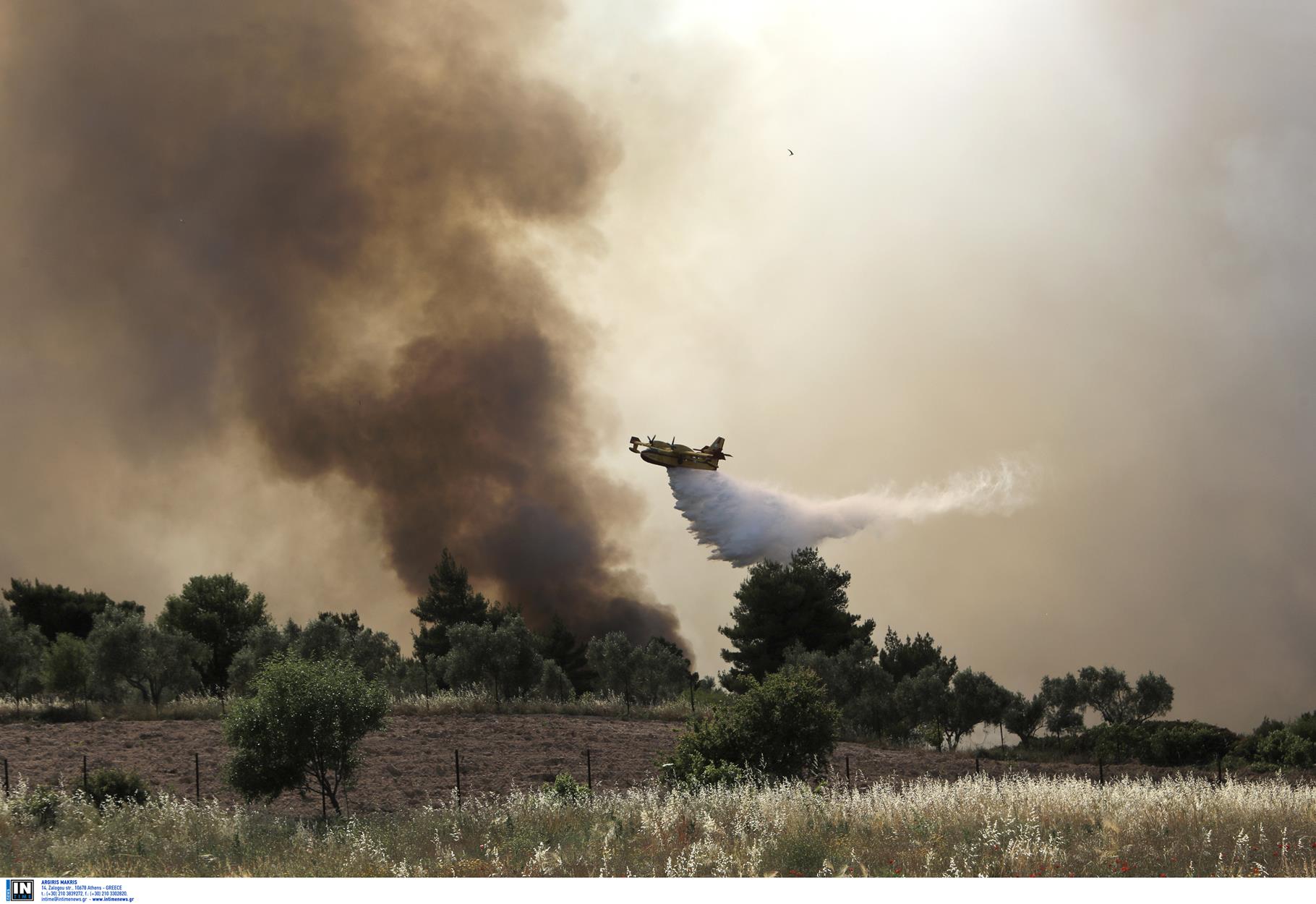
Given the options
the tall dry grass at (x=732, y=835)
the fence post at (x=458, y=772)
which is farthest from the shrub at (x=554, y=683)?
the tall dry grass at (x=732, y=835)

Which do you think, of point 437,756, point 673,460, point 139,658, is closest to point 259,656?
point 139,658

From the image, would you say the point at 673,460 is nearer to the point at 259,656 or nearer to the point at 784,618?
the point at 784,618

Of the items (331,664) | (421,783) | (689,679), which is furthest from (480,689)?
(331,664)

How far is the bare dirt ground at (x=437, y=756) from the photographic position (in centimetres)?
3547

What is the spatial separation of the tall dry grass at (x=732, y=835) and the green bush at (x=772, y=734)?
2119 mm

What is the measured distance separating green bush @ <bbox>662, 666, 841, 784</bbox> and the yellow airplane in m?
29.4

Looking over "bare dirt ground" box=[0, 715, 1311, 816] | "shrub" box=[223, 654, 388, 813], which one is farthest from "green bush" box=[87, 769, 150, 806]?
"shrub" box=[223, 654, 388, 813]

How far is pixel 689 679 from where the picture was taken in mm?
60156

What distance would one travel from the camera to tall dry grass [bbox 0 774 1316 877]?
73.3ft

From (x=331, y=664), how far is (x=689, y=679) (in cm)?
3110

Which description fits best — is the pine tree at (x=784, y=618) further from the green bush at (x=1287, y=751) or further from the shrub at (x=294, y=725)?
the shrub at (x=294, y=725)

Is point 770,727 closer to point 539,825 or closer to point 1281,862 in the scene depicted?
point 539,825
